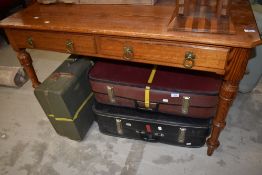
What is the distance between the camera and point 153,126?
1.38 meters

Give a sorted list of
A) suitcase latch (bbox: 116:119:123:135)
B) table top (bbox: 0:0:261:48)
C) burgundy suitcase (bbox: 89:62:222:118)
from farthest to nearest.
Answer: suitcase latch (bbox: 116:119:123:135) → burgundy suitcase (bbox: 89:62:222:118) → table top (bbox: 0:0:261:48)

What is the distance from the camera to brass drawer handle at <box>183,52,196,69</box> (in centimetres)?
98

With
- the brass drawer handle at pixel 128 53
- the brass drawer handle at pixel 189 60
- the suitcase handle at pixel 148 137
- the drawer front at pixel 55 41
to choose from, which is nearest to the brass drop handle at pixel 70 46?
the drawer front at pixel 55 41

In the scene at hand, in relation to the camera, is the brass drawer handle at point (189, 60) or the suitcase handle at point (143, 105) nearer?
the brass drawer handle at point (189, 60)

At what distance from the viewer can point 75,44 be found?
118 centimetres

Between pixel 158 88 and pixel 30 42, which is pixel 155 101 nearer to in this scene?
pixel 158 88

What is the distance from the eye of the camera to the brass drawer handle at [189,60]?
98cm

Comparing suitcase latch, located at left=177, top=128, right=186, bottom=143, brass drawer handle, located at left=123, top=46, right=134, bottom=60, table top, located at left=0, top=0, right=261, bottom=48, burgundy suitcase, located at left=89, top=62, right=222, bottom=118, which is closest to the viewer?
table top, located at left=0, top=0, right=261, bottom=48

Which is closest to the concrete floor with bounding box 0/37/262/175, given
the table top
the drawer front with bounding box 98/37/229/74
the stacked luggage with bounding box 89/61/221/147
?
the stacked luggage with bounding box 89/61/221/147

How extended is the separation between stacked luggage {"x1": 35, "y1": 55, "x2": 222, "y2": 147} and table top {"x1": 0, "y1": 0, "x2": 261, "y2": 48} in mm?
356

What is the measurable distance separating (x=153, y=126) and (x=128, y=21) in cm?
65

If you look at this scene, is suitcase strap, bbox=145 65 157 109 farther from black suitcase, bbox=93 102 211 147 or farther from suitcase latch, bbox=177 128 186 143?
suitcase latch, bbox=177 128 186 143

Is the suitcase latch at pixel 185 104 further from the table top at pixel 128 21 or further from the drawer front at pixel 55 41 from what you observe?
the drawer front at pixel 55 41

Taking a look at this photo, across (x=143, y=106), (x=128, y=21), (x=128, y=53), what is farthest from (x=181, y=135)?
(x=128, y=21)
